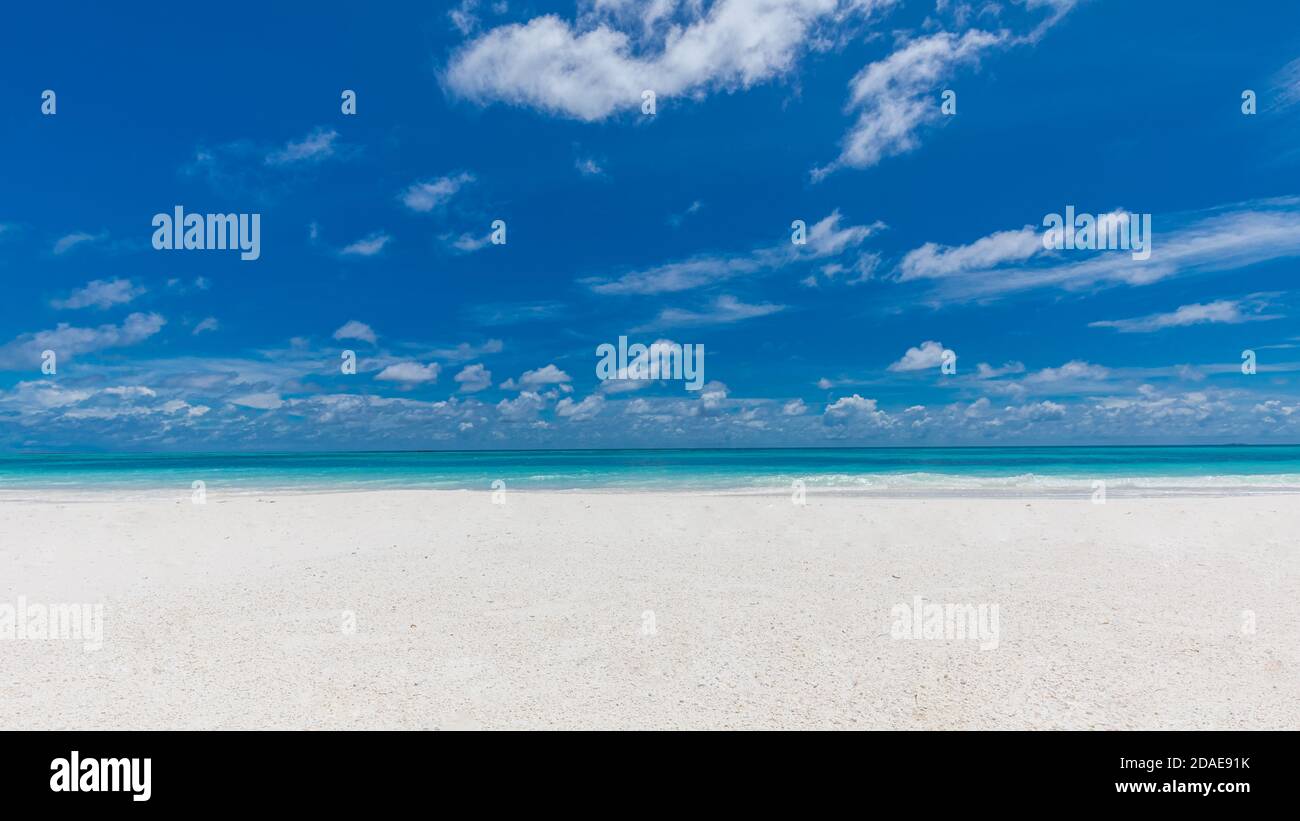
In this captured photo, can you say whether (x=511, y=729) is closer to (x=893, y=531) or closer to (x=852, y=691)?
(x=852, y=691)

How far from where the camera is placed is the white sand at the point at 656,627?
5375 mm

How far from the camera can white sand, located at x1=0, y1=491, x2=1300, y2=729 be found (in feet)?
17.6

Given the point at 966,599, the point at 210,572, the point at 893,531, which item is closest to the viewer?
the point at 966,599

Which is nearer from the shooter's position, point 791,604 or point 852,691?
point 852,691

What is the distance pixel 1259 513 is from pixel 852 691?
17830mm

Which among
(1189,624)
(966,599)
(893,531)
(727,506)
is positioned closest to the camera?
(1189,624)

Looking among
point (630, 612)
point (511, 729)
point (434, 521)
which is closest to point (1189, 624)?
point (630, 612)

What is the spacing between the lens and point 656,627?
762cm
